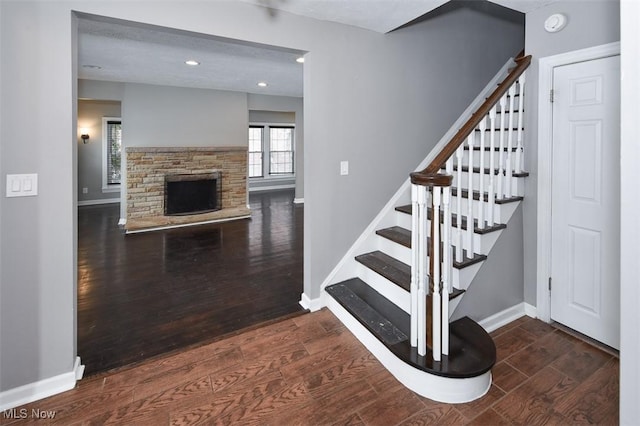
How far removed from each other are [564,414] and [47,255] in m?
2.88

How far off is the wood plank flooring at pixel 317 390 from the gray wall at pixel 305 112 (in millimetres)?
443

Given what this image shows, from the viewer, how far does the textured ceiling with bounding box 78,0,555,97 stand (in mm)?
2355

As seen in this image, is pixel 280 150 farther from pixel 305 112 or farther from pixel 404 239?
pixel 404 239

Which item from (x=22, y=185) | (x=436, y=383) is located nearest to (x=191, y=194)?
(x=22, y=185)

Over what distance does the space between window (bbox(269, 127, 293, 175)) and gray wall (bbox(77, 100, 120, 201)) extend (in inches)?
170

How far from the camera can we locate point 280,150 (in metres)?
10.8

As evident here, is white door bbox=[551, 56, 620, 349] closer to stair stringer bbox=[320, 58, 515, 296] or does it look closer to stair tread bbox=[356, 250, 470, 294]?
stair tread bbox=[356, 250, 470, 294]

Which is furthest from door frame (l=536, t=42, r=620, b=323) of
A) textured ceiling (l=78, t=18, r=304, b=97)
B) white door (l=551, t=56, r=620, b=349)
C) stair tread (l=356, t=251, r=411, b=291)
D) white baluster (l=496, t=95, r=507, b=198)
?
textured ceiling (l=78, t=18, r=304, b=97)

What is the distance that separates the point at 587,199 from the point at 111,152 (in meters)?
9.06

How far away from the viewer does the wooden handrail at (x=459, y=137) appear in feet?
5.85

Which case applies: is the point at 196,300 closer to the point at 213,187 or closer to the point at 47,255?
the point at 47,255

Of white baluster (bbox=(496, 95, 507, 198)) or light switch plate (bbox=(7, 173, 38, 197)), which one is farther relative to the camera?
white baluster (bbox=(496, 95, 507, 198))

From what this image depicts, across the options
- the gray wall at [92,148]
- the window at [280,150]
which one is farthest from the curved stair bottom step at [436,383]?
the window at [280,150]

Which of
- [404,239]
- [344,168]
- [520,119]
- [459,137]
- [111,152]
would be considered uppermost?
[111,152]
